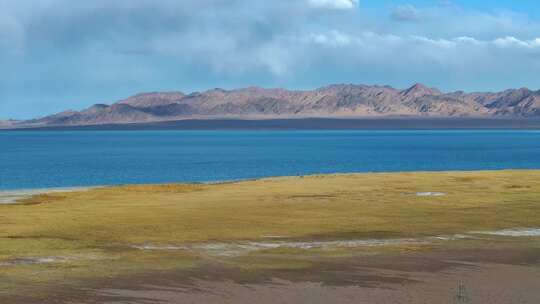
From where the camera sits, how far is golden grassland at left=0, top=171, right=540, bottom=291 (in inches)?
1070

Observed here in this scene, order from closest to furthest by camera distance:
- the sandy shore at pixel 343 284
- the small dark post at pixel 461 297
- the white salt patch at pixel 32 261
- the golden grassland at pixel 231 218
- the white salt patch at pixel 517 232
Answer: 1. the small dark post at pixel 461 297
2. the sandy shore at pixel 343 284
3. the white salt patch at pixel 32 261
4. the golden grassland at pixel 231 218
5. the white salt patch at pixel 517 232

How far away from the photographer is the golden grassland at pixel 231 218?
89.2 ft

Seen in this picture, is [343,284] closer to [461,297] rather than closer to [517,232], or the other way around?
[461,297]

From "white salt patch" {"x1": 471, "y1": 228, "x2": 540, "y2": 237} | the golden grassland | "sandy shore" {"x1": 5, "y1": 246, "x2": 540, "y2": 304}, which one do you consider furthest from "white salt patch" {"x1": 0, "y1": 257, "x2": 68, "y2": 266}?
"white salt patch" {"x1": 471, "y1": 228, "x2": 540, "y2": 237}

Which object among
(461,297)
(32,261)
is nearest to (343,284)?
(461,297)

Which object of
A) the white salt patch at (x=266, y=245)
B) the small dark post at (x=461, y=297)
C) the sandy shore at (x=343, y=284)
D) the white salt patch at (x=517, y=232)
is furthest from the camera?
the white salt patch at (x=517, y=232)

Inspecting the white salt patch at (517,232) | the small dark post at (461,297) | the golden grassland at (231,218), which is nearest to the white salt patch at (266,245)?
the golden grassland at (231,218)

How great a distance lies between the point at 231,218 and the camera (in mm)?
39094

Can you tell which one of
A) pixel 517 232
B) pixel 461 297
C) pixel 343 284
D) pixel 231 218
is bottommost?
pixel 517 232

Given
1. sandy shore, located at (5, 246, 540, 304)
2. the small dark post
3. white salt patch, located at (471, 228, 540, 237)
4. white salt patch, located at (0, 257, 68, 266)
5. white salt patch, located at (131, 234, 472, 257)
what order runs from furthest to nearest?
white salt patch, located at (471, 228, 540, 237) < white salt patch, located at (131, 234, 472, 257) < white salt patch, located at (0, 257, 68, 266) < sandy shore, located at (5, 246, 540, 304) < the small dark post

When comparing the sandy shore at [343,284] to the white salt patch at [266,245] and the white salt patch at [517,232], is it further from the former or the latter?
the white salt patch at [517,232]

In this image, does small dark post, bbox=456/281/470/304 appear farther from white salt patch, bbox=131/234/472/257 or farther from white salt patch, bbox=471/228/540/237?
white salt patch, bbox=471/228/540/237

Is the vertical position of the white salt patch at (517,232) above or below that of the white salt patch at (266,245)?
below

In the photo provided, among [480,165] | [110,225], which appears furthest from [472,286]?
[480,165]
